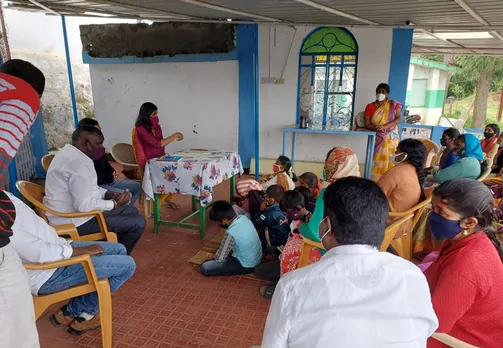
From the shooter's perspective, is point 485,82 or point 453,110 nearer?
point 485,82

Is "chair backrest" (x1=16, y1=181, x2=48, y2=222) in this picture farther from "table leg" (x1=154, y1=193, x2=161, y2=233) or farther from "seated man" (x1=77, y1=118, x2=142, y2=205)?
"table leg" (x1=154, y1=193, x2=161, y2=233)

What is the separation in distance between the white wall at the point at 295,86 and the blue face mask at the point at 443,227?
440cm

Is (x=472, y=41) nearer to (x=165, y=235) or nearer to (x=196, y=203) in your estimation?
(x=196, y=203)

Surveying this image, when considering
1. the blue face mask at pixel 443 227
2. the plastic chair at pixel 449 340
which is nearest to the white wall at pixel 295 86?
the blue face mask at pixel 443 227

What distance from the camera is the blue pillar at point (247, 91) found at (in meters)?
5.83

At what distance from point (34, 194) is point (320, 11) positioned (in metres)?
3.47

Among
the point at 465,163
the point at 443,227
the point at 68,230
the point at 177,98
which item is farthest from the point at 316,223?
the point at 177,98

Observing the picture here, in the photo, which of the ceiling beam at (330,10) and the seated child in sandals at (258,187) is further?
the seated child in sandals at (258,187)

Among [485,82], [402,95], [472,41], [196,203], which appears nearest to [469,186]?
[196,203]

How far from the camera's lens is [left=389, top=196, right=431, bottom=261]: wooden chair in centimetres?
256

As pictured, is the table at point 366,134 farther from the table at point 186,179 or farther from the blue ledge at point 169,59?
the table at point 186,179

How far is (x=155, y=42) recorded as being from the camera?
6461mm

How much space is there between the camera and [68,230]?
2420mm

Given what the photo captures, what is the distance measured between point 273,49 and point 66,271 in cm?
493
